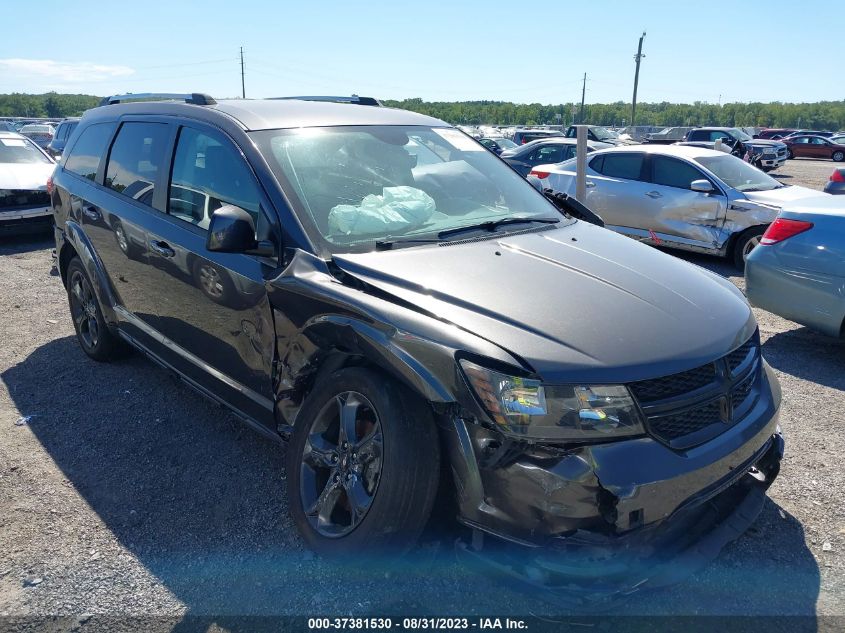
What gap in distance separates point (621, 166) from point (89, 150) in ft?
23.7

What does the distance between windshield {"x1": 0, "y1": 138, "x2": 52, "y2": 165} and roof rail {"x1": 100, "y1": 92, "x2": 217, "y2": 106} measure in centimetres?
717

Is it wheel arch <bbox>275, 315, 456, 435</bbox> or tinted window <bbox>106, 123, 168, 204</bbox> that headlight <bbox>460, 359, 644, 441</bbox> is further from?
tinted window <bbox>106, 123, 168, 204</bbox>

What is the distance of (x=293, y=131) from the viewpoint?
3.46 m

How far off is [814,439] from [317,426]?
2.98m

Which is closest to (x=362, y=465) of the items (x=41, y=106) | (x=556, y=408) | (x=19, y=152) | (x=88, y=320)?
(x=556, y=408)

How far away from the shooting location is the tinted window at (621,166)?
9.65 m

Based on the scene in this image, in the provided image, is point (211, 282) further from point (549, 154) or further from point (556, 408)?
point (549, 154)

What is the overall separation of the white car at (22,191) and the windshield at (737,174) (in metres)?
9.25

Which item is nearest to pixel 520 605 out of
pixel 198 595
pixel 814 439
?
pixel 198 595

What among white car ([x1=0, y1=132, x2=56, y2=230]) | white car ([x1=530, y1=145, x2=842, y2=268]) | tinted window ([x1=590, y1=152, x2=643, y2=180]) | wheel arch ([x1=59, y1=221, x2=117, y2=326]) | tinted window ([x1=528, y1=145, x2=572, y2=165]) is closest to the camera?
wheel arch ([x1=59, y1=221, x2=117, y2=326])

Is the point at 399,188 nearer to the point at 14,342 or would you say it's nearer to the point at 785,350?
the point at 785,350

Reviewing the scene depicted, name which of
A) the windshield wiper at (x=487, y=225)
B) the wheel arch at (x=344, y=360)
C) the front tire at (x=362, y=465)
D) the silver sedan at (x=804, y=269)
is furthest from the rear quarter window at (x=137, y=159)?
the silver sedan at (x=804, y=269)

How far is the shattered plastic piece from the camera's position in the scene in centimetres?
314

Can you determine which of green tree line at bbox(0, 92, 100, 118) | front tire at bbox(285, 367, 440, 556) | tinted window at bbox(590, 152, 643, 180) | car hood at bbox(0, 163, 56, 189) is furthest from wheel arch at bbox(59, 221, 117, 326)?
green tree line at bbox(0, 92, 100, 118)
